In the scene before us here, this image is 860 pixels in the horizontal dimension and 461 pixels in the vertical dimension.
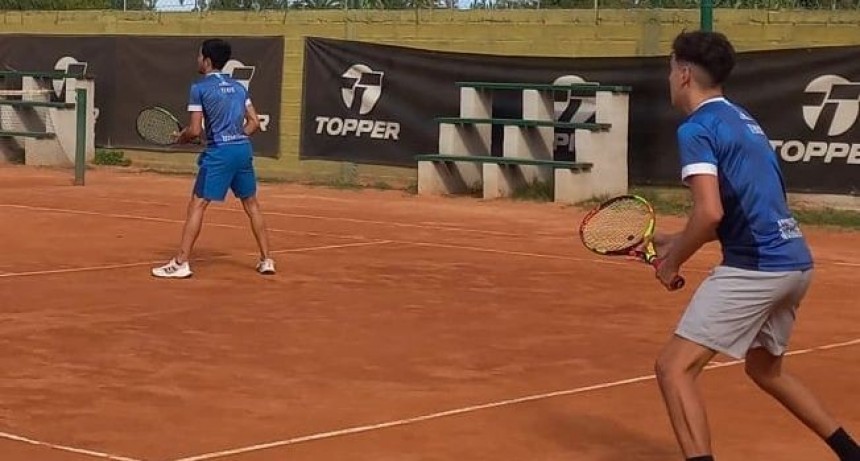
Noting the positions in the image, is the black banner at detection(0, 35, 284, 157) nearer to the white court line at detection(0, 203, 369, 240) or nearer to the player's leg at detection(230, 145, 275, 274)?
the white court line at detection(0, 203, 369, 240)

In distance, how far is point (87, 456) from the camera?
6.50 metres

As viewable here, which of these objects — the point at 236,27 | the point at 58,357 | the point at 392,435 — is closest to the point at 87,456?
the point at 392,435

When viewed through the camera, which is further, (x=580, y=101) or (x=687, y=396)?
(x=580, y=101)

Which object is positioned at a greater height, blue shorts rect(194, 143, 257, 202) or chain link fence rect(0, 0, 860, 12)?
chain link fence rect(0, 0, 860, 12)

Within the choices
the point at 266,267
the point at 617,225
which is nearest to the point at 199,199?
the point at 266,267

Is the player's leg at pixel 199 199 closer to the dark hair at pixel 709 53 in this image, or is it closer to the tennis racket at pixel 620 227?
the tennis racket at pixel 620 227

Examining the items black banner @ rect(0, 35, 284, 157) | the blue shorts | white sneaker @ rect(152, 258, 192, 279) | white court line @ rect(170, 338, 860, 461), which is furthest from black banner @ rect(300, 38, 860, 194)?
white court line @ rect(170, 338, 860, 461)

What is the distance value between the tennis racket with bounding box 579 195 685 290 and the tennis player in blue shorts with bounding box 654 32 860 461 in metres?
0.56

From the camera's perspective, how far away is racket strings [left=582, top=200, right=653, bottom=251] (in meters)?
6.52

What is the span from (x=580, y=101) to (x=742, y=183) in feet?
46.8

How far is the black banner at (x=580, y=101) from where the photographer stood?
17.6m

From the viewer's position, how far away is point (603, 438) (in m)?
7.01

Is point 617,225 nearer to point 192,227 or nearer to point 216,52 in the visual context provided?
point 216,52

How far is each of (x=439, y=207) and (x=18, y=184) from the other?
582 cm
